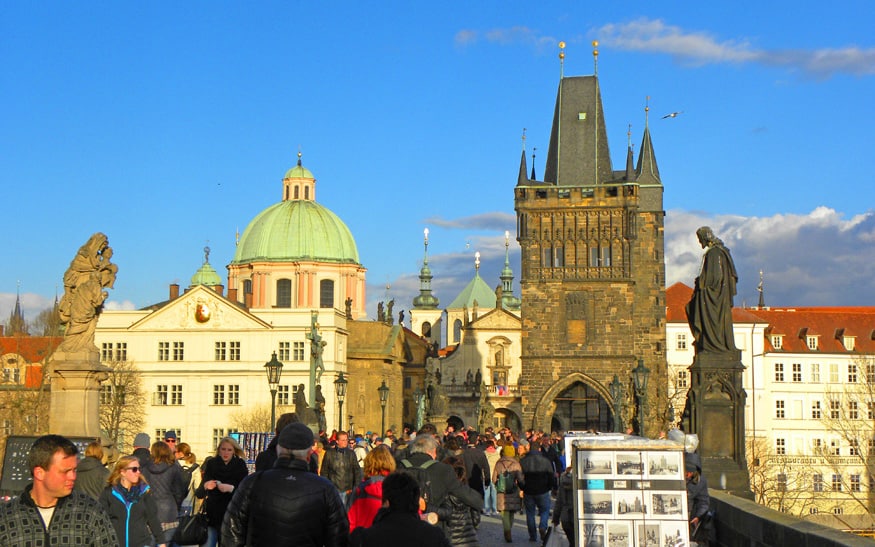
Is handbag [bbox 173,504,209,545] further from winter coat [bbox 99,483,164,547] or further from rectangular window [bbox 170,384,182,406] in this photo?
rectangular window [bbox 170,384,182,406]

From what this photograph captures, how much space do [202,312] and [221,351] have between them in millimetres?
2394

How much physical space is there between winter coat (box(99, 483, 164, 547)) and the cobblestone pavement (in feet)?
25.9

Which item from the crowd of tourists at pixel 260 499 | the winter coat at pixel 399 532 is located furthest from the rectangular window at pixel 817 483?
the winter coat at pixel 399 532

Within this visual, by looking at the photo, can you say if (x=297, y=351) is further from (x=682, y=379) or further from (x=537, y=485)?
(x=537, y=485)

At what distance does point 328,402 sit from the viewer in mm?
72750

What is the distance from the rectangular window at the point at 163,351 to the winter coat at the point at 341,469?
61199 mm

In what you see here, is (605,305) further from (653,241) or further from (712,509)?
(712,509)

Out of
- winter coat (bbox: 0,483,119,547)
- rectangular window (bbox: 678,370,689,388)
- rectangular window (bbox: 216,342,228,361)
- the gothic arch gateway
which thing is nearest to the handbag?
winter coat (bbox: 0,483,119,547)

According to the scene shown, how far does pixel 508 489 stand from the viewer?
699 inches

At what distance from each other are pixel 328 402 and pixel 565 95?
2294cm

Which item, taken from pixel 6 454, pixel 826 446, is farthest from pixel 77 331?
pixel 826 446

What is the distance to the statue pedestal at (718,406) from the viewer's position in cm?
1457

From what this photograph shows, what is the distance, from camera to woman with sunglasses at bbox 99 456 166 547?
8.30m

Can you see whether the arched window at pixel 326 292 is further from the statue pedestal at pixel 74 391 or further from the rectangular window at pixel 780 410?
the statue pedestal at pixel 74 391
